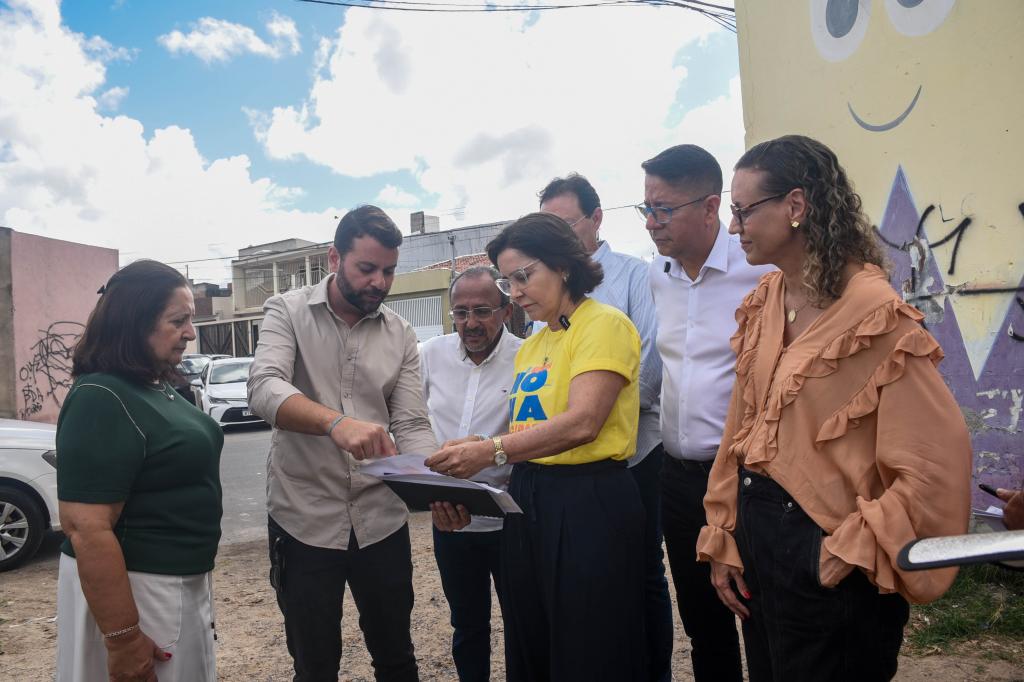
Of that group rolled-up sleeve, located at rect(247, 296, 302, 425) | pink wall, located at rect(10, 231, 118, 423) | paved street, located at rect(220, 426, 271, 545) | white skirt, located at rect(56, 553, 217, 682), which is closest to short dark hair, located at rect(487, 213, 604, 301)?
rolled-up sleeve, located at rect(247, 296, 302, 425)

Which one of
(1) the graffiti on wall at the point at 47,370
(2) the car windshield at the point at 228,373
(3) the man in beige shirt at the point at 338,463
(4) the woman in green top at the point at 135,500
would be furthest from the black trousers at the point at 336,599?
(2) the car windshield at the point at 228,373

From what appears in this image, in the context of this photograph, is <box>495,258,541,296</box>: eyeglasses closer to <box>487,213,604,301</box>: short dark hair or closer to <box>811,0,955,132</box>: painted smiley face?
<box>487,213,604,301</box>: short dark hair

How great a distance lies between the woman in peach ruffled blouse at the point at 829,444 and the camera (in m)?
1.63

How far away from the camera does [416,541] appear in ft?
21.3

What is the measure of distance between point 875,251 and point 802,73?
13.8 feet

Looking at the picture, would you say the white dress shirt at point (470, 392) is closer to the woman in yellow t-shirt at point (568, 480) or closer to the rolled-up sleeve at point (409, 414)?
the rolled-up sleeve at point (409, 414)

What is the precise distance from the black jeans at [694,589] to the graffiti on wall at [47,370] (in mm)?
11890

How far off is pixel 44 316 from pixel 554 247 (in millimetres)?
12711

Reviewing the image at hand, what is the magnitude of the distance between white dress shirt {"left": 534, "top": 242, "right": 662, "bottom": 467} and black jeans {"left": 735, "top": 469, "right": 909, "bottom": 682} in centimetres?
131

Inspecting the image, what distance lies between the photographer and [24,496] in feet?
19.2

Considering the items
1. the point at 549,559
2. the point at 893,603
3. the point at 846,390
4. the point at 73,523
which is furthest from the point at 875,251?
the point at 73,523

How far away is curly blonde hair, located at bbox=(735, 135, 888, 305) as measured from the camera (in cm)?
187

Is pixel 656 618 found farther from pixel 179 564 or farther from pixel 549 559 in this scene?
pixel 179 564

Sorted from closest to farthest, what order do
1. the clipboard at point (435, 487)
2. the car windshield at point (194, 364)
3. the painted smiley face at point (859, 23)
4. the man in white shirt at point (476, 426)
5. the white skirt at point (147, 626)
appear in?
the white skirt at point (147, 626) → the clipboard at point (435, 487) → the man in white shirt at point (476, 426) → the painted smiley face at point (859, 23) → the car windshield at point (194, 364)
